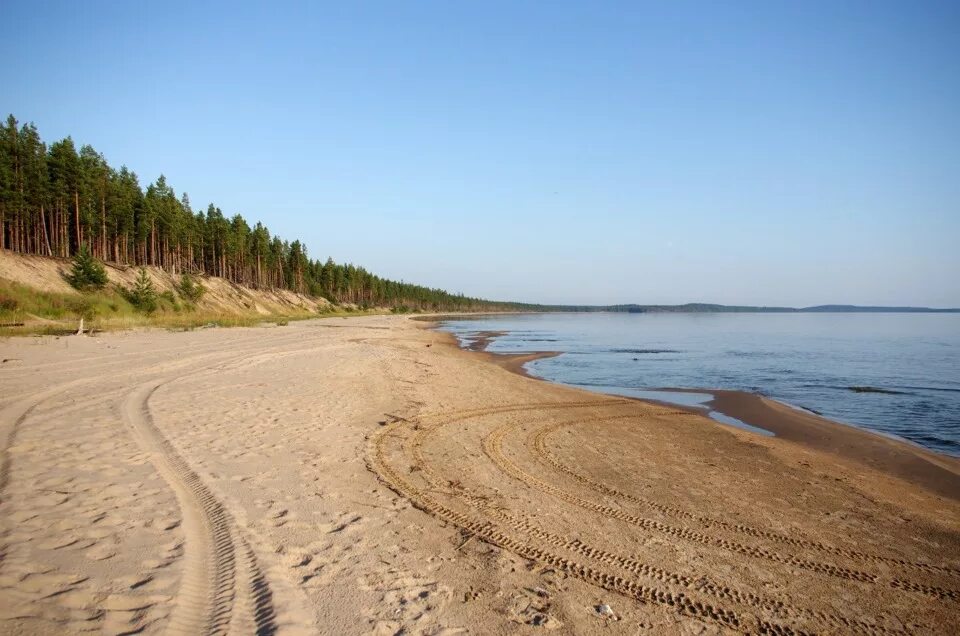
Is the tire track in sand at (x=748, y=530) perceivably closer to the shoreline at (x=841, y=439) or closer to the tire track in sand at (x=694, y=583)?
the tire track in sand at (x=694, y=583)

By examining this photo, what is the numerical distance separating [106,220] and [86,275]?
20089 millimetres

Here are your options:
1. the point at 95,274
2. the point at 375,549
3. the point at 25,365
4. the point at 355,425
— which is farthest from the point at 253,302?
the point at 375,549

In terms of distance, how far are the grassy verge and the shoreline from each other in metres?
29.8

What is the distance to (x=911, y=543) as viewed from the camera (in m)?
6.36

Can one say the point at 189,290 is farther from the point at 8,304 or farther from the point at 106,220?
the point at 8,304

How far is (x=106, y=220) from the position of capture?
188 feet

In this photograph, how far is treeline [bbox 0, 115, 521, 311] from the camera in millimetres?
49312

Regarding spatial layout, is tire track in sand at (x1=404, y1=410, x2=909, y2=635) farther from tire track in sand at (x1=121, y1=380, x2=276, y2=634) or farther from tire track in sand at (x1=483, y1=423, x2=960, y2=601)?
tire track in sand at (x1=121, y1=380, x2=276, y2=634)

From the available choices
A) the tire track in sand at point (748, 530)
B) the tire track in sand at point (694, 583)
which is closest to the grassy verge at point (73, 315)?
the tire track in sand at point (748, 530)

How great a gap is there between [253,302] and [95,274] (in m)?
29.2

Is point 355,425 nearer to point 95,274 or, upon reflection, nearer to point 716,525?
point 716,525

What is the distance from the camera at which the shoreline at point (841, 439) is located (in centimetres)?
1027

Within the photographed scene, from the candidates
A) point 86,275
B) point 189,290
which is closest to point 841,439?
point 86,275

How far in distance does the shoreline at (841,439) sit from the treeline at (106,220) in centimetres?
6016
